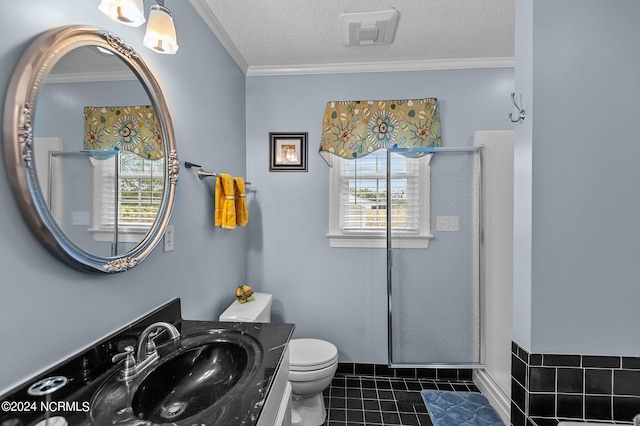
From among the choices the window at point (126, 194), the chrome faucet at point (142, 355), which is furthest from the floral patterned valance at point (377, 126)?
the chrome faucet at point (142, 355)

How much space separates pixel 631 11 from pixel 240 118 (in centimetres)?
228

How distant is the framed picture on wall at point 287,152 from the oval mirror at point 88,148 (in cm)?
123

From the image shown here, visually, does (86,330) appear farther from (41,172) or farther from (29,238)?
(41,172)

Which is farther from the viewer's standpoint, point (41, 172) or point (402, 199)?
point (402, 199)

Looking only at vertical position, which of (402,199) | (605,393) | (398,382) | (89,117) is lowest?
(398,382)

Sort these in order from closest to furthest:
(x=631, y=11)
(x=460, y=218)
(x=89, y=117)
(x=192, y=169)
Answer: (x=89, y=117), (x=631, y=11), (x=192, y=169), (x=460, y=218)

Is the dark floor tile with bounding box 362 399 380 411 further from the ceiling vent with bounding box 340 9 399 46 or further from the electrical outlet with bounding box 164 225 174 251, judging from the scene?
the ceiling vent with bounding box 340 9 399 46

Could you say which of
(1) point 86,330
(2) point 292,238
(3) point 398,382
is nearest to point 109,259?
(1) point 86,330

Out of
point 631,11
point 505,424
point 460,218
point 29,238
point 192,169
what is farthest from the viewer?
point 460,218

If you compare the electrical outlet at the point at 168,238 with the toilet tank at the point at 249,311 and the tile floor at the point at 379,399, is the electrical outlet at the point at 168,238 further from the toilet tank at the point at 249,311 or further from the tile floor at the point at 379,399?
the tile floor at the point at 379,399

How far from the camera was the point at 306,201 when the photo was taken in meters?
2.59

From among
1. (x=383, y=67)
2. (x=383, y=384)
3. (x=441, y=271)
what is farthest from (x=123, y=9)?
(x=383, y=384)

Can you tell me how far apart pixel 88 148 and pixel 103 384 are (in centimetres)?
77

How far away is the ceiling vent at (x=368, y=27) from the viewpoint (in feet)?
6.12
